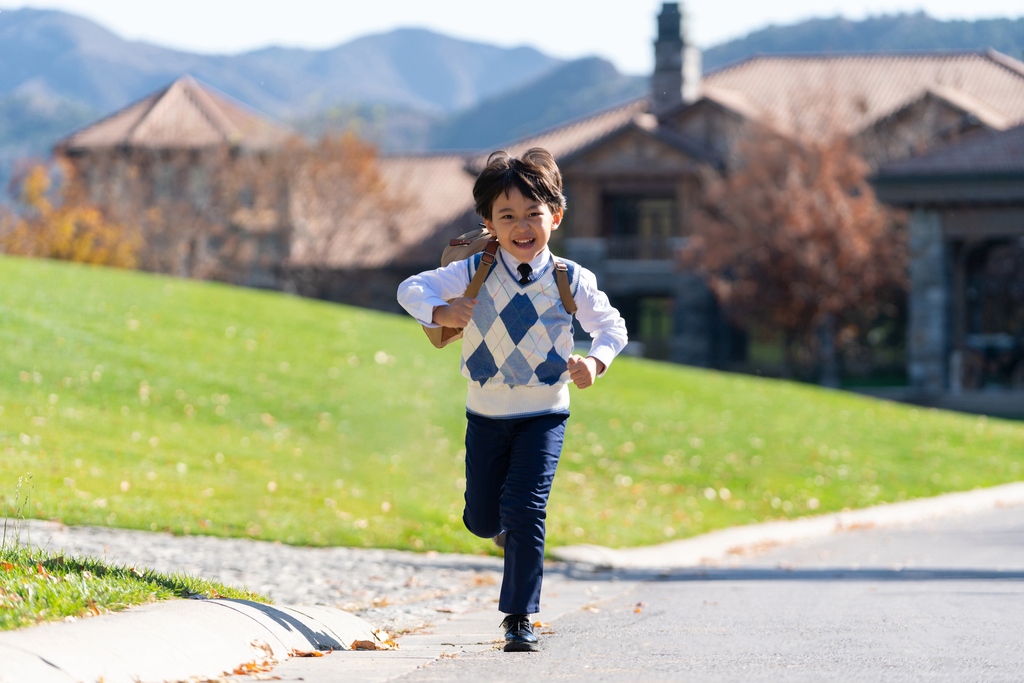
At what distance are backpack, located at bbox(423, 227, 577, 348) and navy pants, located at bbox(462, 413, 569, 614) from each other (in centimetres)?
38

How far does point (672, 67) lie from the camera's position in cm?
3744

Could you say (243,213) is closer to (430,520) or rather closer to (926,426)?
(926,426)

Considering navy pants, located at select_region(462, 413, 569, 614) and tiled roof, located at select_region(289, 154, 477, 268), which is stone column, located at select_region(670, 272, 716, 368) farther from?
navy pants, located at select_region(462, 413, 569, 614)

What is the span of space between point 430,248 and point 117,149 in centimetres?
1099

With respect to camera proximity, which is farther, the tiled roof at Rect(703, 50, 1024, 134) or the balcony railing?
the balcony railing

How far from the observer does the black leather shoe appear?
4.68 m

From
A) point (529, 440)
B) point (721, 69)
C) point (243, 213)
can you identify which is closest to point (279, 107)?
point (243, 213)

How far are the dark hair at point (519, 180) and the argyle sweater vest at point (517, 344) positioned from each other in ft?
0.83

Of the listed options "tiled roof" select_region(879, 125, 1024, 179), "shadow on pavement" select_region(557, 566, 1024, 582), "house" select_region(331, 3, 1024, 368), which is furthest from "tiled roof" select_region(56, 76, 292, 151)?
"shadow on pavement" select_region(557, 566, 1024, 582)

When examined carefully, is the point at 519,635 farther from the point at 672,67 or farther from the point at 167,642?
the point at 672,67

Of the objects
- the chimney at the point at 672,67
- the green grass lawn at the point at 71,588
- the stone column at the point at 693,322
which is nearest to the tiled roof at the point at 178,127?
the chimney at the point at 672,67

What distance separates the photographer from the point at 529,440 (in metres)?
4.81

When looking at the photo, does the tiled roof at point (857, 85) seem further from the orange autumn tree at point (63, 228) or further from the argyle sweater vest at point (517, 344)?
the argyle sweater vest at point (517, 344)

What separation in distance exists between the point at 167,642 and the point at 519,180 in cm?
217
